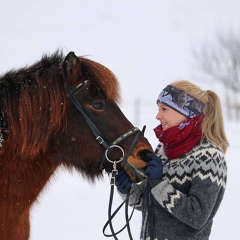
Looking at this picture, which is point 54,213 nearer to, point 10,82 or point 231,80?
point 10,82

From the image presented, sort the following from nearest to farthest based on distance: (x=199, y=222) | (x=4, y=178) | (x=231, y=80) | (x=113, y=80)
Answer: (x=199, y=222), (x=4, y=178), (x=113, y=80), (x=231, y=80)

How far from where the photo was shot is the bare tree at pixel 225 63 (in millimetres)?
23438

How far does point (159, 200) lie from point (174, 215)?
0.12 metres

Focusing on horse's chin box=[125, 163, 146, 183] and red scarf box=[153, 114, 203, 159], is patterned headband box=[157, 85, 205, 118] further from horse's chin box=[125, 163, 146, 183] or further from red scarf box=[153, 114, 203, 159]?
horse's chin box=[125, 163, 146, 183]

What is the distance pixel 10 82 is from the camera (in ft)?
7.07

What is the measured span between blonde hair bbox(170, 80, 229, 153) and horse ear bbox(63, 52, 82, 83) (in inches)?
25.5

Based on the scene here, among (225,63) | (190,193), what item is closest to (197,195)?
(190,193)

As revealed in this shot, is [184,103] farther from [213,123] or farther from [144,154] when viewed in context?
[144,154]

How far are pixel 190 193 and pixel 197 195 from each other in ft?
0.16

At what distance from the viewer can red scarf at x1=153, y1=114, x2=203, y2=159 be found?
2115 millimetres

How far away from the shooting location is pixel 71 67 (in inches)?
83.2

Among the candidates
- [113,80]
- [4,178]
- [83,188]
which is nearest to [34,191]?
[4,178]

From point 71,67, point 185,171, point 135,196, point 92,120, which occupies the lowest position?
point 135,196

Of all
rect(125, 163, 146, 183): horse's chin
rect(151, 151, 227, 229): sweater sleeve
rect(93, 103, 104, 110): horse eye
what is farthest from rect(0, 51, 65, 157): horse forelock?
rect(151, 151, 227, 229): sweater sleeve
